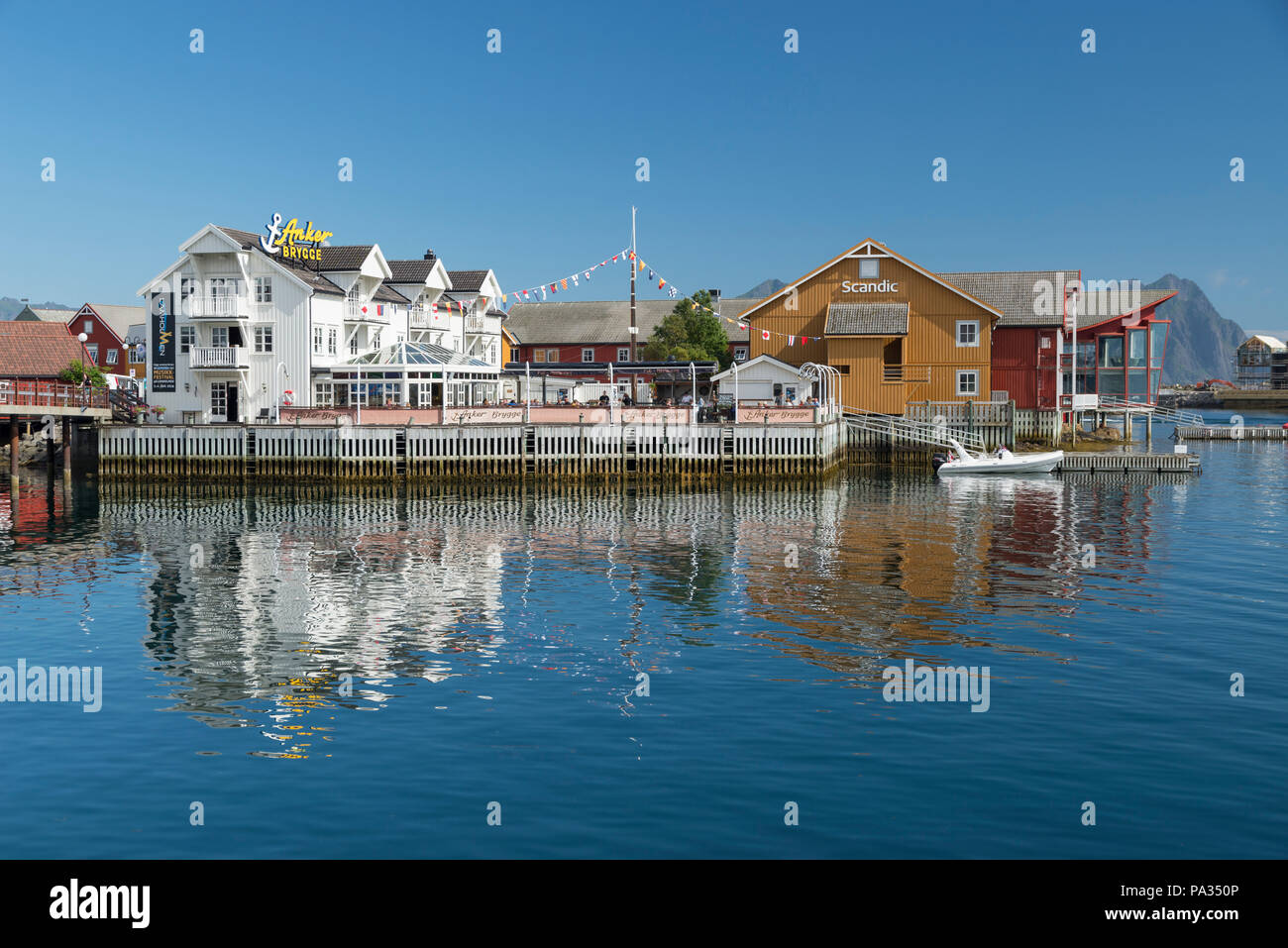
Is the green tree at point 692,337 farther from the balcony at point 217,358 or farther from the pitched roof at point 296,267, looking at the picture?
the balcony at point 217,358

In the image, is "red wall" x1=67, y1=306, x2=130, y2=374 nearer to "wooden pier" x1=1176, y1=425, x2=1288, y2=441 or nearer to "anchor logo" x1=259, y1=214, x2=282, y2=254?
"anchor logo" x1=259, y1=214, x2=282, y2=254

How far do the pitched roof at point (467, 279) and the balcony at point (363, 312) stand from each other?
508 inches

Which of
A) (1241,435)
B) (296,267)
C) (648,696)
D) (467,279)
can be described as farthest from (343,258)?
(1241,435)

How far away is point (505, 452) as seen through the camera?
62750 mm

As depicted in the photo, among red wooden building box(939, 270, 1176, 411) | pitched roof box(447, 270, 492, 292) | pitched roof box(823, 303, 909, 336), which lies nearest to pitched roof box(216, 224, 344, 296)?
pitched roof box(447, 270, 492, 292)

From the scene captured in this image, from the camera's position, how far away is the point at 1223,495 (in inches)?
2160

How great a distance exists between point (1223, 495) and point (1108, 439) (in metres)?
25.1

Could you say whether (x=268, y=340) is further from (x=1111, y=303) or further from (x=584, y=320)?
(x=1111, y=303)

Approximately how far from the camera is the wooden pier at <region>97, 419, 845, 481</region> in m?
61.9

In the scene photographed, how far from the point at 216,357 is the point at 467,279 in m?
24.5

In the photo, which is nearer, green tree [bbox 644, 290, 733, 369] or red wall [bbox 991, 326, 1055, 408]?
red wall [bbox 991, 326, 1055, 408]

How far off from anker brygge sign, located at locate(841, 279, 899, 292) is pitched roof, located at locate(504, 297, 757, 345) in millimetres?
41358

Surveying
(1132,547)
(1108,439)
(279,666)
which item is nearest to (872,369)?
(1108,439)
